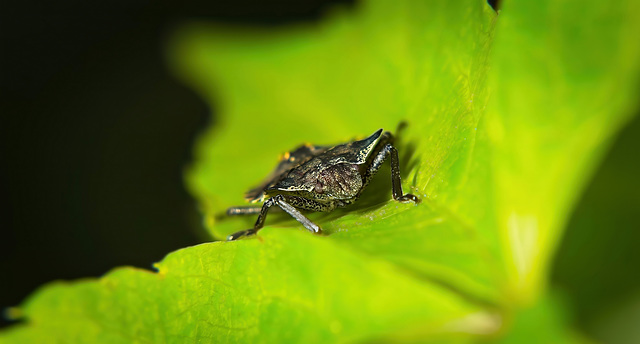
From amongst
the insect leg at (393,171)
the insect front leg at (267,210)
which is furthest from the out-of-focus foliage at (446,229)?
the insect front leg at (267,210)

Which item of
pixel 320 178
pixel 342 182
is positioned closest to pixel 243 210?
pixel 320 178

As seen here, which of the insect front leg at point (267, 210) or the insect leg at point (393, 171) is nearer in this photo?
the insect leg at point (393, 171)

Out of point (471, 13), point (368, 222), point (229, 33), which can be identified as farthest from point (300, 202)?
point (229, 33)

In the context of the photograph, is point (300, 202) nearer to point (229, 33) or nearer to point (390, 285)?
point (390, 285)

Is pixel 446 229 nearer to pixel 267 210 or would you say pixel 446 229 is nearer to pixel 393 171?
pixel 393 171

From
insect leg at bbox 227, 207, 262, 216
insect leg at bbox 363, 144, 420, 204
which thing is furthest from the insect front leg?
insect leg at bbox 363, 144, 420, 204

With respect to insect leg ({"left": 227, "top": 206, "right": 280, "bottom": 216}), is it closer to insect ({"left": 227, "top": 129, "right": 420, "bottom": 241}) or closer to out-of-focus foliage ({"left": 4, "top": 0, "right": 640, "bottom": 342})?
insect ({"left": 227, "top": 129, "right": 420, "bottom": 241})

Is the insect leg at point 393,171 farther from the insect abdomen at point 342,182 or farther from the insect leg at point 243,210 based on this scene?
the insect leg at point 243,210
